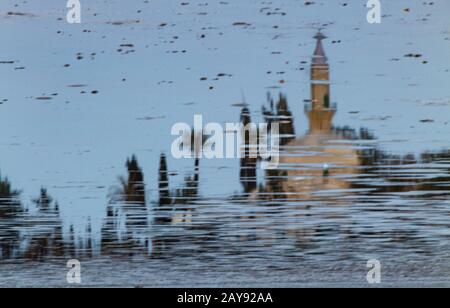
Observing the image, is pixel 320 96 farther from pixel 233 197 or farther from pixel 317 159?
pixel 233 197

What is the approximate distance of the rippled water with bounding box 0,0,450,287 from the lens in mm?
5176

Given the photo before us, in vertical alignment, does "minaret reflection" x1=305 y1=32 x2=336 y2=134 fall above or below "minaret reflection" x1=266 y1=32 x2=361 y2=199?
above

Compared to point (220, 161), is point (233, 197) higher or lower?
lower

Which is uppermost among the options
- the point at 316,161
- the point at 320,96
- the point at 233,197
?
the point at 320,96

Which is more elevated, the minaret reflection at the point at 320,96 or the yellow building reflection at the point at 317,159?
the minaret reflection at the point at 320,96

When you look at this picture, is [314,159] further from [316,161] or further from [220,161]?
[220,161]

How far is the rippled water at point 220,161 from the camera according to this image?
17.0ft

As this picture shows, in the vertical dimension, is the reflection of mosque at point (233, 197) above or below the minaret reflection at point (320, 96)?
below

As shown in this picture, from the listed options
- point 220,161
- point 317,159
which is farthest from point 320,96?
point 220,161

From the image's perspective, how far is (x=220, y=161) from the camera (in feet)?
17.3

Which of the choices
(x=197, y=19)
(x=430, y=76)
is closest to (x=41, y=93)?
(x=197, y=19)

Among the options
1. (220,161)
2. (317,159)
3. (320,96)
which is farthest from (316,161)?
(220,161)

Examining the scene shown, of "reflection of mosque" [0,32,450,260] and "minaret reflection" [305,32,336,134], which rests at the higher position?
"minaret reflection" [305,32,336,134]
